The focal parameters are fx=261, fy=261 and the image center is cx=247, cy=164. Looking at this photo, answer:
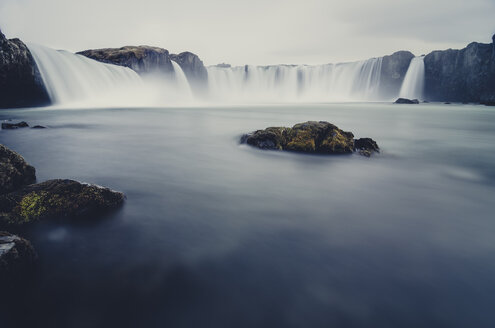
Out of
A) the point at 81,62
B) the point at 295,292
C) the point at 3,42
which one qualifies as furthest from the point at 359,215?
the point at 81,62

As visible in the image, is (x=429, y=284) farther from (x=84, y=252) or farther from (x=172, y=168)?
(x=172, y=168)

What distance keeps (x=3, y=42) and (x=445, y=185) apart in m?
30.9

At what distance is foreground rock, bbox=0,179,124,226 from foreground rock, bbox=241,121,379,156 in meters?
5.93

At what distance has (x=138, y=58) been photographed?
46.6 metres

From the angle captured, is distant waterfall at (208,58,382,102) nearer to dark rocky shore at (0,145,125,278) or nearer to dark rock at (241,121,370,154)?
dark rock at (241,121,370,154)

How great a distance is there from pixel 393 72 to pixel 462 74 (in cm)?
1464

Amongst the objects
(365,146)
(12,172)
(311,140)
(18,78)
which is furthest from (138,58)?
(12,172)

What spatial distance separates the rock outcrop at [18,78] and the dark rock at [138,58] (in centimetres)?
2004

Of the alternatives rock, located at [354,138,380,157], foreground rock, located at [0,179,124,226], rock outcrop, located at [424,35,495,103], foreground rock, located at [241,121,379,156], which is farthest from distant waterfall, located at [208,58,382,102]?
foreground rock, located at [0,179,124,226]

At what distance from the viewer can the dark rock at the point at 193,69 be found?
208ft

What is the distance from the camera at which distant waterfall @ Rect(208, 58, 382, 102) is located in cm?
6775

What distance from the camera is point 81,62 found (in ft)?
96.9

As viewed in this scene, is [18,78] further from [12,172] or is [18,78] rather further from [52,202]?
[52,202]

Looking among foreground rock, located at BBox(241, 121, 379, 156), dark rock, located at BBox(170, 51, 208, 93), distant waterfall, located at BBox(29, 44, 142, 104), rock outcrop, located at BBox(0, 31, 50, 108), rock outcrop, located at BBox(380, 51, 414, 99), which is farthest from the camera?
rock outcrop, located at BBox(380, 51, 414, 99)
